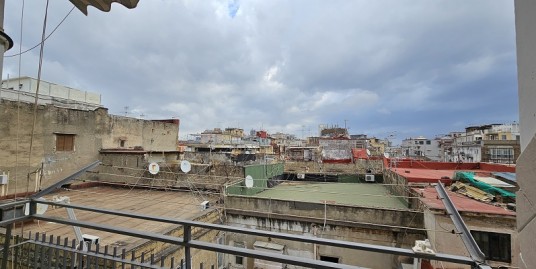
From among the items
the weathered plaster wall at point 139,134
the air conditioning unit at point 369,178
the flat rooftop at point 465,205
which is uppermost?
the weathered plaster wall at point 139,134

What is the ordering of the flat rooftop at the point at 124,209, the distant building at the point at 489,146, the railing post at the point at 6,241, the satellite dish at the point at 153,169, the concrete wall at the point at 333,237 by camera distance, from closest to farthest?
the railing post at the point at 6,241
the flat rooftop at the point at 124,209
the concrete wall at the point at 333,237
the satellite dish at the point at 153,169
the distant building at the point at 489,146

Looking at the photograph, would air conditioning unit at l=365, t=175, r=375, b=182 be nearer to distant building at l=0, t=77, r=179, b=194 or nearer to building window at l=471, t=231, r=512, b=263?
building window at l=471, t=231, r=512, b=263

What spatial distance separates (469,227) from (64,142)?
614 inches

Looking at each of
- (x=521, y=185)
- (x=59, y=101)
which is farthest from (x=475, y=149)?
(x=59, y=101)

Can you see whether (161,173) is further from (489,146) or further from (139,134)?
(489,146)

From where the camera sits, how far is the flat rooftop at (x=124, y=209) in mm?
6641

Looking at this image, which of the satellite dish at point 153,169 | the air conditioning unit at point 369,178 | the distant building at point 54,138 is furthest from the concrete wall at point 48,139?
the air conditioning unit at point 369,178

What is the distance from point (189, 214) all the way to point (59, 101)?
51.9 feet

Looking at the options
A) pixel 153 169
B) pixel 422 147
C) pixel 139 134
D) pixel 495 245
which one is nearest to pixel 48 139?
pixel 153 169

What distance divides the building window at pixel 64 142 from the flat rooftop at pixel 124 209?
2085mm

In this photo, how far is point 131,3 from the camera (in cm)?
237

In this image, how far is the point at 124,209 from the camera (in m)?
8.90

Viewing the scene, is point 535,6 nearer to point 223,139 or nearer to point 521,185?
point 521,185

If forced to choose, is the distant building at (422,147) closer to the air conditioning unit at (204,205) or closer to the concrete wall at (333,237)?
the concrete wall at (333,237)
